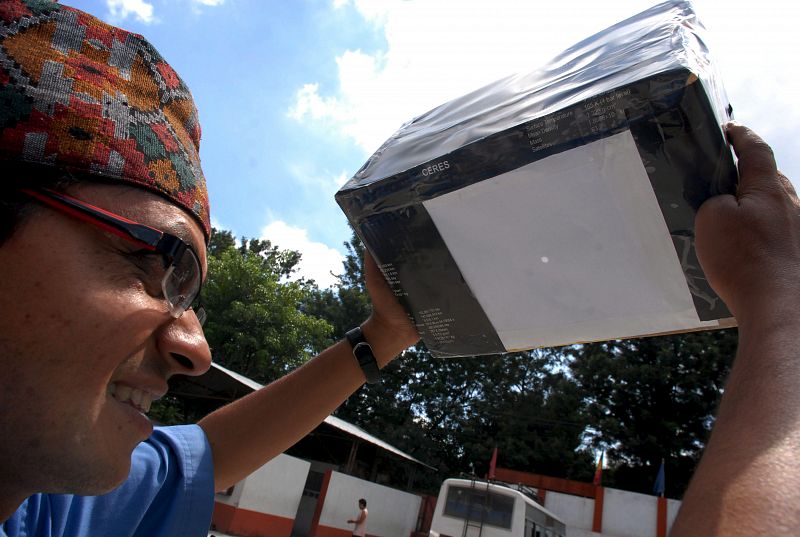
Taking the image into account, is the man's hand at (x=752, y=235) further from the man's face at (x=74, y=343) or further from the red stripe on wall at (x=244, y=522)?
the red stripe on wall at (x=244, y=522)

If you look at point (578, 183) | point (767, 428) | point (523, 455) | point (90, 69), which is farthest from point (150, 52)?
point (523, 455)

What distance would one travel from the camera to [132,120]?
37.5 inches

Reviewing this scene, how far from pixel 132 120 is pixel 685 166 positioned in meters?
1.02

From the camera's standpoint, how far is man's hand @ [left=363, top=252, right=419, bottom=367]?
5.27ft

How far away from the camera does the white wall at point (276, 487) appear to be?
10.9 m

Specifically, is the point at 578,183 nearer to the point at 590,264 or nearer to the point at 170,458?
the point at 590,264

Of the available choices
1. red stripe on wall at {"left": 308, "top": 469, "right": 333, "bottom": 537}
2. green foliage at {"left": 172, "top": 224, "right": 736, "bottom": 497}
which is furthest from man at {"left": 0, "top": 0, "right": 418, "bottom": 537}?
green foliage at {"left": 172, "top": 224, "right": 736, "bottom": 497}

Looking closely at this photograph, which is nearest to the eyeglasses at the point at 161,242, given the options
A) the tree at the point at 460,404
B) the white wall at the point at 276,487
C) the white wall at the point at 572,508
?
the white wall at the point at 276,487

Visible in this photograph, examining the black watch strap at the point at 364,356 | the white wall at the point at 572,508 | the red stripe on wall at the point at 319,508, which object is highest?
the white wall at the point at 572,508

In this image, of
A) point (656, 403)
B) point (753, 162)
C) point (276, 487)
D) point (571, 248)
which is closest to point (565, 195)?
point (571, 248)

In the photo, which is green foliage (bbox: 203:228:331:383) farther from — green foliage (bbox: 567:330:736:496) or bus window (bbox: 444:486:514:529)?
green foliage (bbox: 567:330:736:496)

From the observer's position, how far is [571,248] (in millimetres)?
1202

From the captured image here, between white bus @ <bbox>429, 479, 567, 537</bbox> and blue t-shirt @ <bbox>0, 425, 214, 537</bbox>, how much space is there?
33.4ft

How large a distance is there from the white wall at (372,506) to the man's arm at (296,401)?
12.2m
